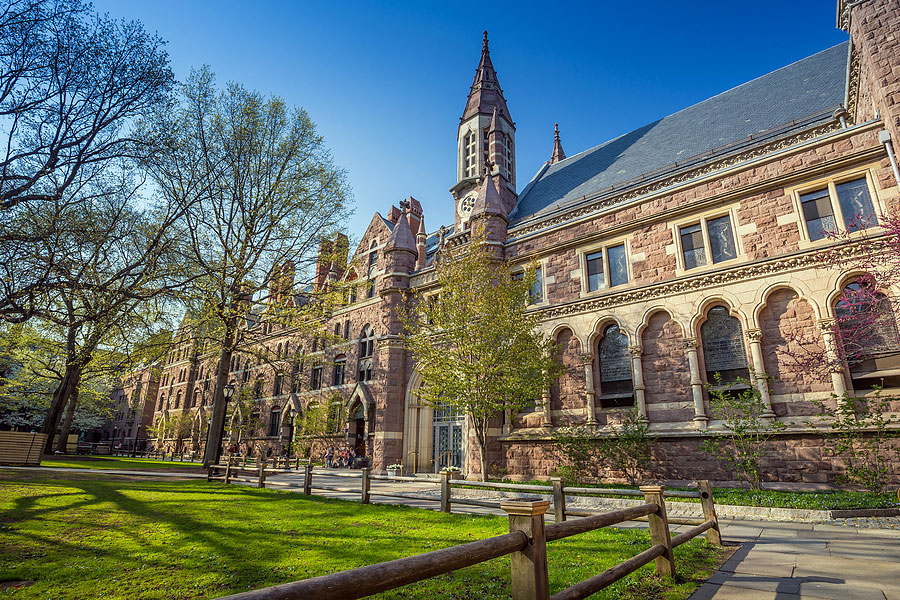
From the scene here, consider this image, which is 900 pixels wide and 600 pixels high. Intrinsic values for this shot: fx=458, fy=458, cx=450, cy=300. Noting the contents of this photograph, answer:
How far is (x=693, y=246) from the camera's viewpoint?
16.0 metres

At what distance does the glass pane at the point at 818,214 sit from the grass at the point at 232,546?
11.2 meters

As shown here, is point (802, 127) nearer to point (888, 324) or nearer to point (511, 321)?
point (888, 324)

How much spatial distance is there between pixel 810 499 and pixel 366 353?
23.3 meters

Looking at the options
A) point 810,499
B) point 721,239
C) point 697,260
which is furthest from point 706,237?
point 810,499

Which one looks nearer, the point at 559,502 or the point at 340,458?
the point at 559,502

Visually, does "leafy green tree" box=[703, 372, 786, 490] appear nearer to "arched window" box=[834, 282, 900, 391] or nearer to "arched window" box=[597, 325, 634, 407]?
"arched window" box=[834, 282, 900, 391]

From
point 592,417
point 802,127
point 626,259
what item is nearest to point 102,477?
point 592,417

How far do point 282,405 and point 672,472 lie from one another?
29.0 meters

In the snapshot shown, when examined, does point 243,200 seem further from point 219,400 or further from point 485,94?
point 485,94

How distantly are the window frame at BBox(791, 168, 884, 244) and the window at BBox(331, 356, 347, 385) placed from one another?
990 inches

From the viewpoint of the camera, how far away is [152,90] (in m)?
11.6

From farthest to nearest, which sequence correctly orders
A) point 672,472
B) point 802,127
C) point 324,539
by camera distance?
point 802,127, point 672,472, point 324,539

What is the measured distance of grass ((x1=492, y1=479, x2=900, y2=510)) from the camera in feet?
31.2

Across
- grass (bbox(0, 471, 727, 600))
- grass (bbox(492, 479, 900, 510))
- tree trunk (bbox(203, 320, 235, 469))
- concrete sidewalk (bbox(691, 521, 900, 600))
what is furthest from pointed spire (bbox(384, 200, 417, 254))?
concrete sidewalk (bbox(691, 521, 900, 600))
